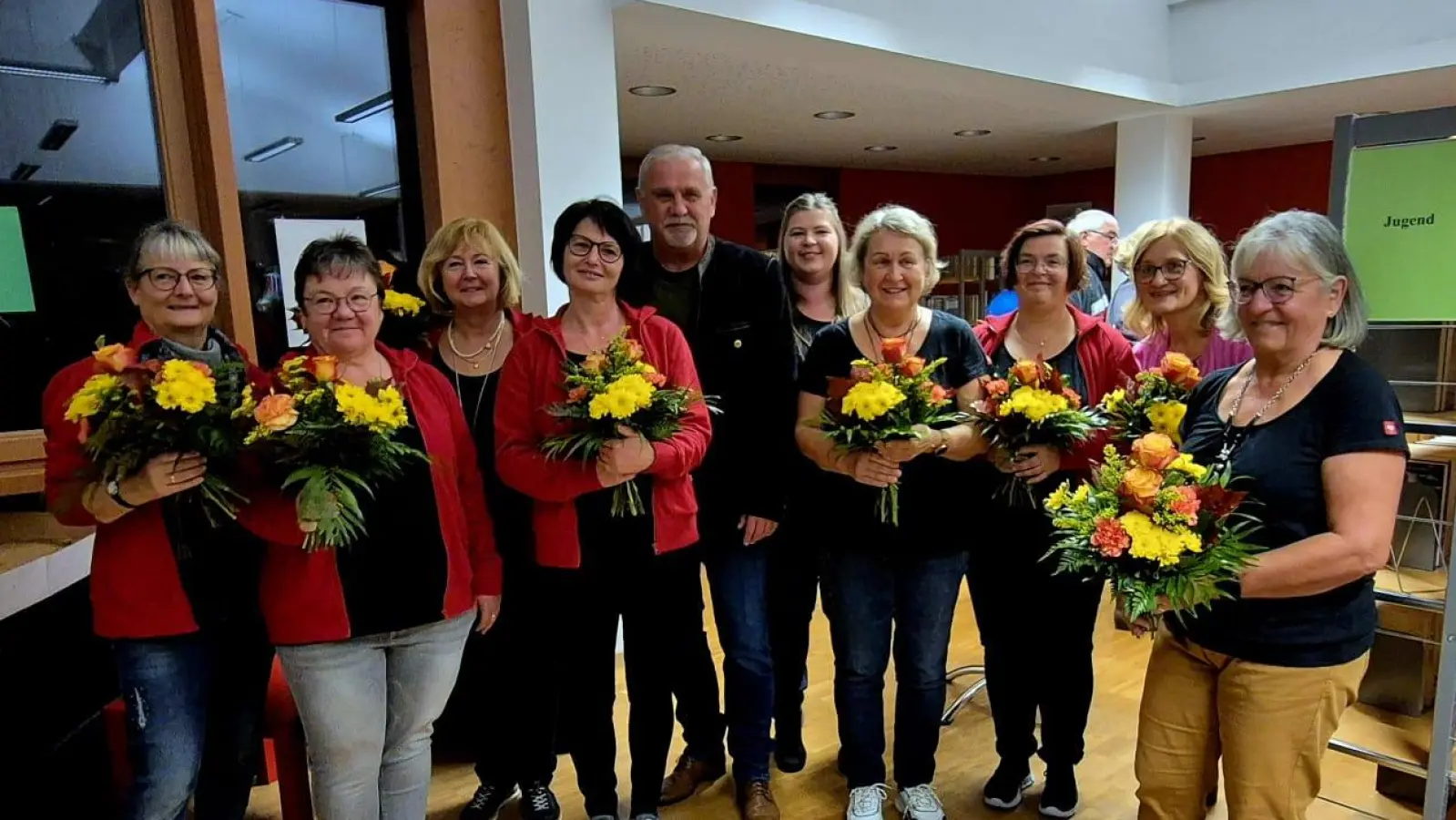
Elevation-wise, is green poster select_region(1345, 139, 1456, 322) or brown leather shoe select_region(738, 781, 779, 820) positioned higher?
green poster select_region(1345, 139, 1456, 322)

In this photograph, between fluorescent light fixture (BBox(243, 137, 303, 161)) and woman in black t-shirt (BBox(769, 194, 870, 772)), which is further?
fluorescent light fixture (BBox(243, 137, 303, 161))

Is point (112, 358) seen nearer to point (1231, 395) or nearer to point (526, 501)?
point (526, 501)

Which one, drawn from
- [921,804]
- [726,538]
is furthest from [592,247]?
[921,804]

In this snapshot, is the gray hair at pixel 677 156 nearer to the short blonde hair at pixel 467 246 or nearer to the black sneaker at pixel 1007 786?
the short blonde hair at pixel 467 246

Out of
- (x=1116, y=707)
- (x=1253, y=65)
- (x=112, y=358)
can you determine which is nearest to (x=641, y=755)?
(x=112, y=358)

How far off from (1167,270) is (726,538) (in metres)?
1.35

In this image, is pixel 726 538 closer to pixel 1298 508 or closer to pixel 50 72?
pixel 1298 508

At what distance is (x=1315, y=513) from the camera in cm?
152

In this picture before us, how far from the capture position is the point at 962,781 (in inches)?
100.0

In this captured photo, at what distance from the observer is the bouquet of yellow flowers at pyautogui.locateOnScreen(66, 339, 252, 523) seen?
60.2 inches

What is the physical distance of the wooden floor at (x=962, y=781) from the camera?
2.37 meters

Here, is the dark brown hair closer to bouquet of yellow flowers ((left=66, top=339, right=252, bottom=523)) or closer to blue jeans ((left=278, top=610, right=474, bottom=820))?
blue jeans ((left=278, top=610, right=474, bottom=820))

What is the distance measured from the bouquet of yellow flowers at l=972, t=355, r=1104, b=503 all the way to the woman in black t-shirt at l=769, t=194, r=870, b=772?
1.67 feet

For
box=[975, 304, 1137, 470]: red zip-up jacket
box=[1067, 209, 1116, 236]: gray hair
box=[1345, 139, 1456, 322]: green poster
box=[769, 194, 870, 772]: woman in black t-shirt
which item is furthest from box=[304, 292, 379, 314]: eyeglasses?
box=[1067, 209, 1116, 236]: gray hair
